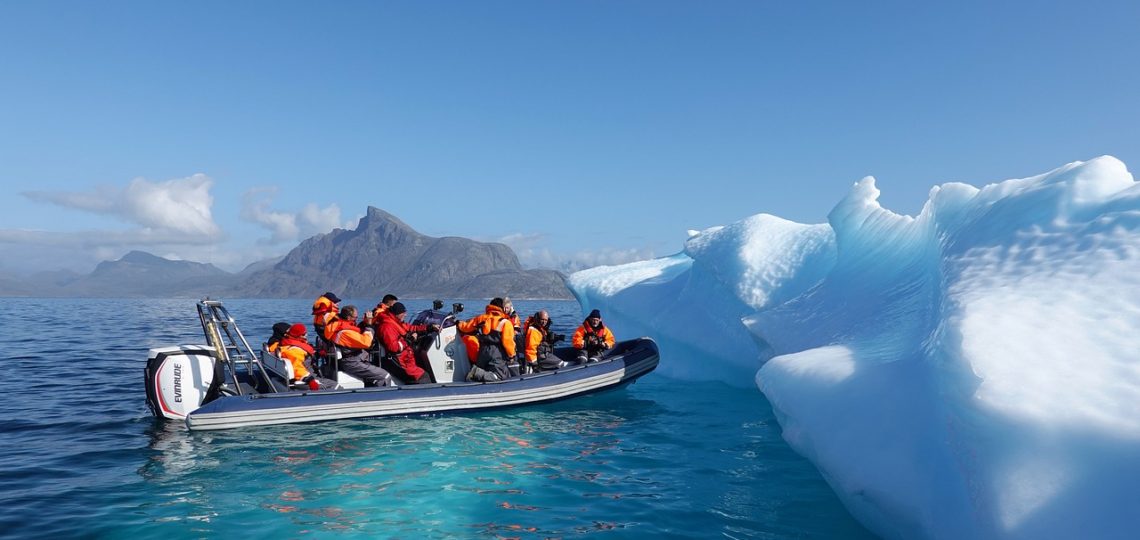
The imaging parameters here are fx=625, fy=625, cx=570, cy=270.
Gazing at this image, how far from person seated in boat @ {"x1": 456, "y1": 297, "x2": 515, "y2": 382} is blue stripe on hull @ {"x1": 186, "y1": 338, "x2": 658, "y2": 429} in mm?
398

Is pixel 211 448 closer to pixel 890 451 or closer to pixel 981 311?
pixel 890 451

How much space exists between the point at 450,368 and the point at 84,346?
16.7 m

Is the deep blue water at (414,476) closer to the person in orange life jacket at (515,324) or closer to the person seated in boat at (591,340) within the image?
the person in orange life jacket at (515,324)

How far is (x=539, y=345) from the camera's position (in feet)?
41.1

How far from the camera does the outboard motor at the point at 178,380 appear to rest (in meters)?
8.92

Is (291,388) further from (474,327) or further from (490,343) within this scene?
(490,343)

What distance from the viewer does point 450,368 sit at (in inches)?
447

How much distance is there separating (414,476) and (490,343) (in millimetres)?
→ 4243

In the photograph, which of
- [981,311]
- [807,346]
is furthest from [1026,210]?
[807,346]

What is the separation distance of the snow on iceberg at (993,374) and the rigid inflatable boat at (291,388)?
15.7ft

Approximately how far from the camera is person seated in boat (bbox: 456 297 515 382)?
36.4 ft

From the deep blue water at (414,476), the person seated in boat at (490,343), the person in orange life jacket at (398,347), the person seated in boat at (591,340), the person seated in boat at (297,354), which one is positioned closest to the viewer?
the deep blue water at (414,476)

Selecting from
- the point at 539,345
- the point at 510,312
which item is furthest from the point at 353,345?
the point at 539,345

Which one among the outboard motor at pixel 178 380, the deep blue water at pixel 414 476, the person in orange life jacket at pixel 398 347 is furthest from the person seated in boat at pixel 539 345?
the outboard motor at pixel 178 380
